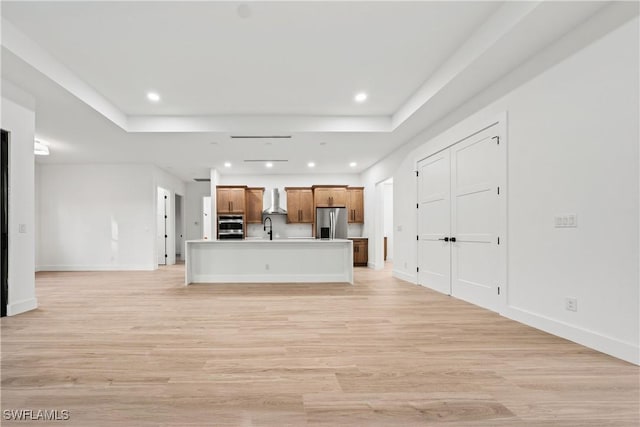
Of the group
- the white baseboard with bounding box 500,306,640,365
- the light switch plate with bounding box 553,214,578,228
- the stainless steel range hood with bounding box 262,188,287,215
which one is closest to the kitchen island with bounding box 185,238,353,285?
the white baseboard with bounding box 500,306,640,365

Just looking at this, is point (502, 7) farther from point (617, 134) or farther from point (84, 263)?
point (84, 263)

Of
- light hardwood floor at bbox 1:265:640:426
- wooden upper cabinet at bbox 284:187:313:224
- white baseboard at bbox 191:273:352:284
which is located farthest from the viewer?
wooden upper cabinet at bbox 284:187:313:224

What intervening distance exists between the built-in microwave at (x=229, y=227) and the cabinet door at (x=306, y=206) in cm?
178

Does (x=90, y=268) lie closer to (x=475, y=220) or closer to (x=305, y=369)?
(x=305, y=369)

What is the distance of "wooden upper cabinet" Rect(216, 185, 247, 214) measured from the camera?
10086 millimetres

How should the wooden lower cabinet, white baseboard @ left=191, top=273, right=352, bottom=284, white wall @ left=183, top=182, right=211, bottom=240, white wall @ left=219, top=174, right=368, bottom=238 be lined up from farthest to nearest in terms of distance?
white wall @ left=183, top=182, right=211, bottom=240 → white wall @ left=219, top=174, right=368, bottom=238 → the wooden lower cabinet → white baseboard @ left=191, top=273, right=352, bottom=284

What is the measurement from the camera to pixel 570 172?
301 cm

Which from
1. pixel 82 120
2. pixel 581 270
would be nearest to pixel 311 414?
pixel 581 270

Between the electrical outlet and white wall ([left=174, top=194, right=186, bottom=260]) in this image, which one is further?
white wall ([left=174, top=194, right=186, bottom=260])

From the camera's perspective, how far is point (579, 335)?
9.50ft

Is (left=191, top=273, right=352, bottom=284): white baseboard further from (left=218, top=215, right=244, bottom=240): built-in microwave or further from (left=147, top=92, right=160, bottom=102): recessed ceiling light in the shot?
(left=218, top=215, right=244, bottom=240): built-in microwave

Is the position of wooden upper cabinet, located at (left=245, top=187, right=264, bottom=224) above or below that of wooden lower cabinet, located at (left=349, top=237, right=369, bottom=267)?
above

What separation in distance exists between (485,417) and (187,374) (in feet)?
5.91

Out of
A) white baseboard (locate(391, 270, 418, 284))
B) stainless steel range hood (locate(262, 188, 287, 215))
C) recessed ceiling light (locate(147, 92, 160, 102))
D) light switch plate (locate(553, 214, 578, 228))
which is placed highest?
recessed ceiling light (locate(147, 92, 160, 102))
